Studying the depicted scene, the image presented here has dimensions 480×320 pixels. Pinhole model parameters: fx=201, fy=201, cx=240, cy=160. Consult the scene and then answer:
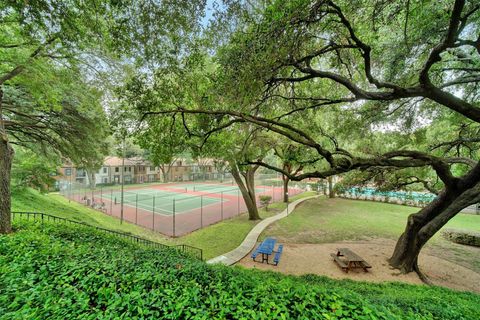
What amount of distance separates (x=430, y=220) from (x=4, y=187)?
1481cm

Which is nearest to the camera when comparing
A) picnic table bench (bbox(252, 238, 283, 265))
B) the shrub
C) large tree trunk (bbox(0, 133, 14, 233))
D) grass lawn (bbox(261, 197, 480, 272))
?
large tree trunk (bbox(0, 133, 14, 233))

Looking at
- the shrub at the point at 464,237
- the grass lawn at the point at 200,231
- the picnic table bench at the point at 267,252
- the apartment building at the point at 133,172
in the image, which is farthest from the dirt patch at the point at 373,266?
the apartment building at the point at 133,172

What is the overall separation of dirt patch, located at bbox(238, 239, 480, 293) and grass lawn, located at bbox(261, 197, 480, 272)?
120cm

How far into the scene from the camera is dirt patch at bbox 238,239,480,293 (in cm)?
796

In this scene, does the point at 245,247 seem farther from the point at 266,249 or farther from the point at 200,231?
the point at 200,231

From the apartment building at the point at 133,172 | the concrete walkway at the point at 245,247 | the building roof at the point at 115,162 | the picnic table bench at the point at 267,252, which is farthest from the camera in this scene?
the building roof at the point at 115,162

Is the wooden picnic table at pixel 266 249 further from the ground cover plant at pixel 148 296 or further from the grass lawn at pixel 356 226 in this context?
the ground cover plant at pixel 148 296

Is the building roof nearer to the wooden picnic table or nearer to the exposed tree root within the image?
the wooden picnic table

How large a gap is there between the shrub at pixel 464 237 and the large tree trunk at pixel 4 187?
22.0 m

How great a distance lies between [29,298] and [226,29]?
634 centimetres

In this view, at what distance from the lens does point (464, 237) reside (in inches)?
498

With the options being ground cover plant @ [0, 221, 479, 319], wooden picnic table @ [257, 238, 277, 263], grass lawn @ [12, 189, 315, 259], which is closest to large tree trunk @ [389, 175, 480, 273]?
wooden picnic table @ [257, 238, 277, 263]

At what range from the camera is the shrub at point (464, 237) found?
12273 mm

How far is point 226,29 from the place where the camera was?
5.39 meters
